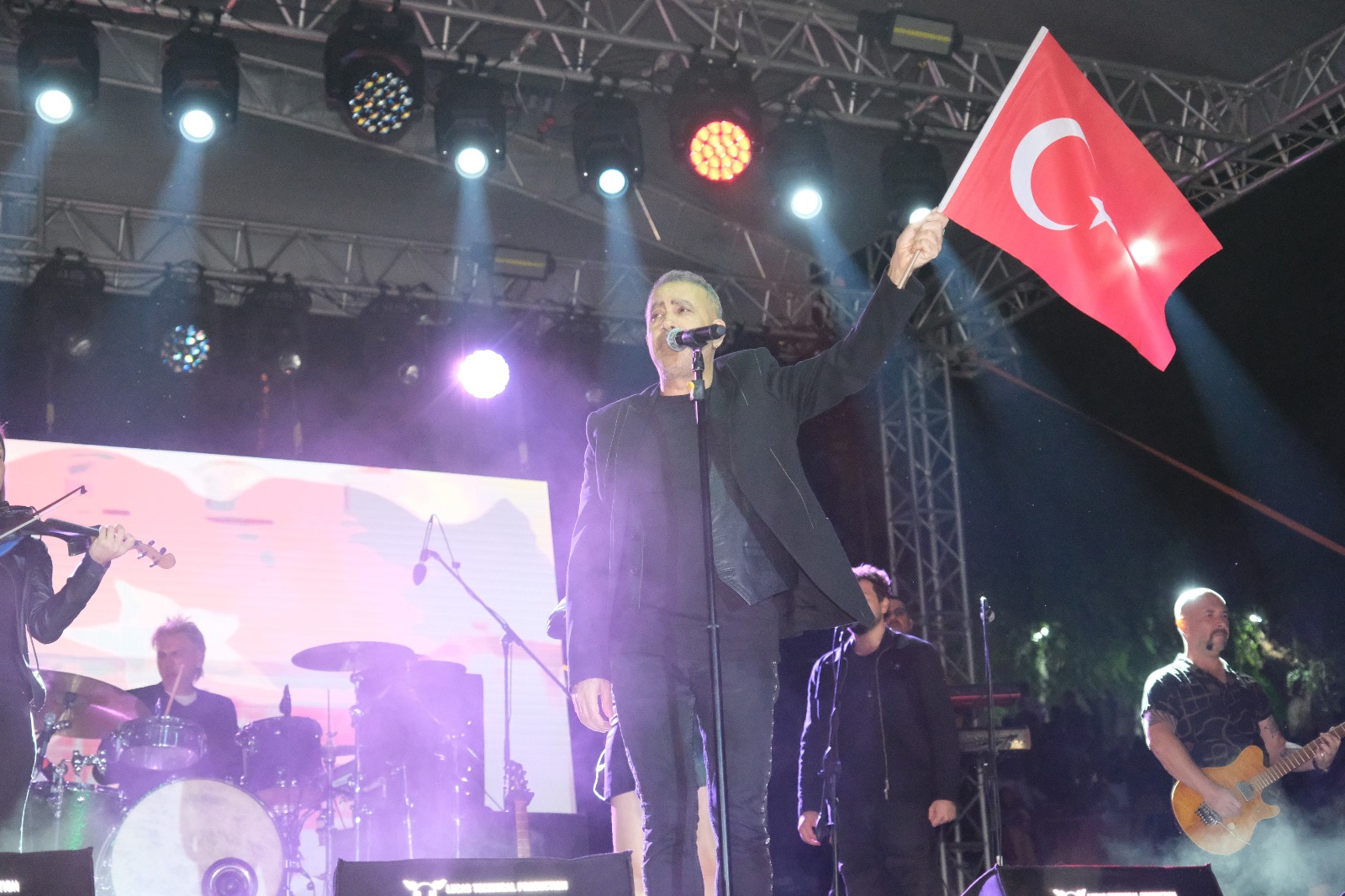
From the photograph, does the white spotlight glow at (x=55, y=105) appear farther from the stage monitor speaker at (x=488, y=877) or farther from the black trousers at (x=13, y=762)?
the stage monitor speaker at (x=488, y=877)

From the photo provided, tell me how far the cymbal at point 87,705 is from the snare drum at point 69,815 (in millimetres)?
339

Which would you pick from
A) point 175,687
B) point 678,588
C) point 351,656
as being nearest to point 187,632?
point 175,687

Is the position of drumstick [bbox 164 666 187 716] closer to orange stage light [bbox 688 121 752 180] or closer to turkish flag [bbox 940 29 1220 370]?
orange stage light [bbox 688 121 752 180]

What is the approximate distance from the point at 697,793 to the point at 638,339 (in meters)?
7.41

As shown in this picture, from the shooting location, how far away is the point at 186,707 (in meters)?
6.42

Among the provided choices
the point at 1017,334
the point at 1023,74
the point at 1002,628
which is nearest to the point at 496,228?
the point at 1017,334

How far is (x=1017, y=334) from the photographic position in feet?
33.5

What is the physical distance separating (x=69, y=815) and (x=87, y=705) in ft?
1.84

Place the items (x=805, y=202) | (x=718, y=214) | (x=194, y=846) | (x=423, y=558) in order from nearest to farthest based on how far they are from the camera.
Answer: (x=194, y=846), (x=423, y=558), (x=805, y=202), (x=718, y=214)

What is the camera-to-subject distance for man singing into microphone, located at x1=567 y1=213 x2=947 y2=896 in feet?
9.53

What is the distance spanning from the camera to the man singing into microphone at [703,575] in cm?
291

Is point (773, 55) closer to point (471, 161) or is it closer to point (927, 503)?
point (471, 161)

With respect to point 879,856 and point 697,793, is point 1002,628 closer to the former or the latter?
point 879,856

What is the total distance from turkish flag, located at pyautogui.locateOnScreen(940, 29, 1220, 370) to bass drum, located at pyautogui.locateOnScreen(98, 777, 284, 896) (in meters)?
3.76
